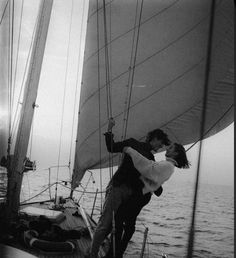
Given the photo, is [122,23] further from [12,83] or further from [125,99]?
[12,83]

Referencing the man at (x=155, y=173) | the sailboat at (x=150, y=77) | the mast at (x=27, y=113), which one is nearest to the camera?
the man at (x=155, y=173)

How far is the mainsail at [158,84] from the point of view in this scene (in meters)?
5.68

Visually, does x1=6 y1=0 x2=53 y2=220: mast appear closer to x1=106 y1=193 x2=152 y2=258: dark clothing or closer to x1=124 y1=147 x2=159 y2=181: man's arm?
x1=106 y1=193 x2=152 y2=258: dark clothing

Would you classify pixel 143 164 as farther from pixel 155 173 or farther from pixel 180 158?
pixel 180 158

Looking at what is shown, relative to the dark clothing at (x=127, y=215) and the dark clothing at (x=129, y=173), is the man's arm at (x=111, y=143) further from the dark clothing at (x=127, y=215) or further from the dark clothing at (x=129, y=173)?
the dark clothing at (x=127, y=215)

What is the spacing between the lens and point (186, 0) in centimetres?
608

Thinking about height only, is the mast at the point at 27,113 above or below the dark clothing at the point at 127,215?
above

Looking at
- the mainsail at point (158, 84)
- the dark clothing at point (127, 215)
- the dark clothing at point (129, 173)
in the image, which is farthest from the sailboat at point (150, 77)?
the dark clothing at point (129, 173)

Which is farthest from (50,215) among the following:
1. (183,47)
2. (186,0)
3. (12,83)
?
(186,0)

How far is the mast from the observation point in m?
4.45

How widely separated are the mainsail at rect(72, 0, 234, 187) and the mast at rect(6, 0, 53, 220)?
3.67ft

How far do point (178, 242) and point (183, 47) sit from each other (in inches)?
509

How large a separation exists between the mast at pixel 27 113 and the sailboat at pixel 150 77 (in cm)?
2

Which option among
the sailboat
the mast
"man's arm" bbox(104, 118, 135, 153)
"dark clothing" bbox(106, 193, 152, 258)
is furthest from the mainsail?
"man's arm" bbox(104, 118, 135, 153)
